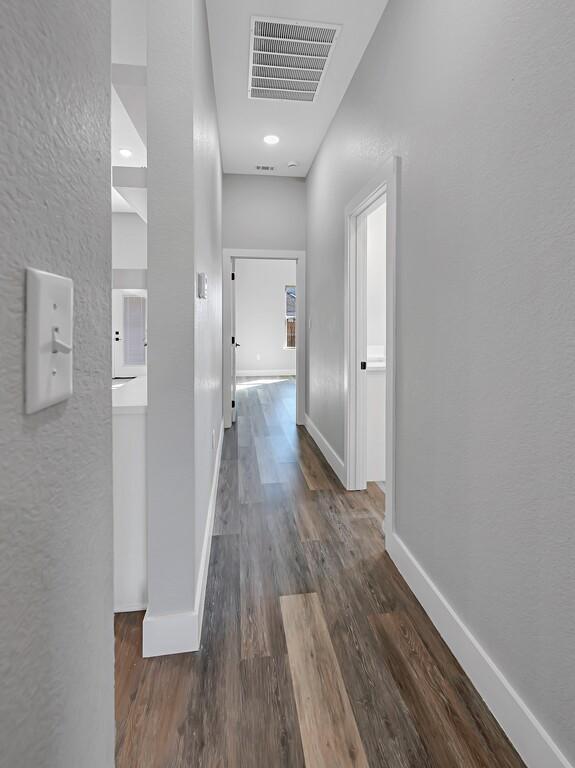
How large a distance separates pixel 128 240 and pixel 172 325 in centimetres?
490

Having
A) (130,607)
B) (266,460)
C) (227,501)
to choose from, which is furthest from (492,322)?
(266,460)

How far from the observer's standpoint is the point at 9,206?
329 millimetres

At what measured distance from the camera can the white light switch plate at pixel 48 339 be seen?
36 cm

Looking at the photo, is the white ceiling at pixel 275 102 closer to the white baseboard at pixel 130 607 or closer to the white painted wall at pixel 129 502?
the white painted wall at pixel 129 502

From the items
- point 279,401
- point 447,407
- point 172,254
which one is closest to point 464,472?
point 447,407

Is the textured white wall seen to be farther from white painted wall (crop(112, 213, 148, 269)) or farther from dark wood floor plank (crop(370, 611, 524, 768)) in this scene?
white painted wall (crop(112, 213, 148, 269))

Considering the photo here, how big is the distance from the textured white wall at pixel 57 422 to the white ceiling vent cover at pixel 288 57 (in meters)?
2.47

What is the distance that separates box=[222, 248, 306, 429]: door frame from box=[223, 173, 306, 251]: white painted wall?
79 mm

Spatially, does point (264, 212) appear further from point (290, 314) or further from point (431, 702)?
point (290, 314)

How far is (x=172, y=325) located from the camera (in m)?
1.56

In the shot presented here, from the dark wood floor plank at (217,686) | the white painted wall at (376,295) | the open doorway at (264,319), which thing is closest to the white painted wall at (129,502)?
the dark wood floor plank at (217,686)

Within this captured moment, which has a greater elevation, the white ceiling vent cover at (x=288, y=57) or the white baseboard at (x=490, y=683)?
the white ceiling vent cover at (x=288, y=57)

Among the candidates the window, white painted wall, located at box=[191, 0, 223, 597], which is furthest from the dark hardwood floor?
the window

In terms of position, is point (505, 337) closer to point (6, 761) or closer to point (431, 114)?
point (431, 114)
